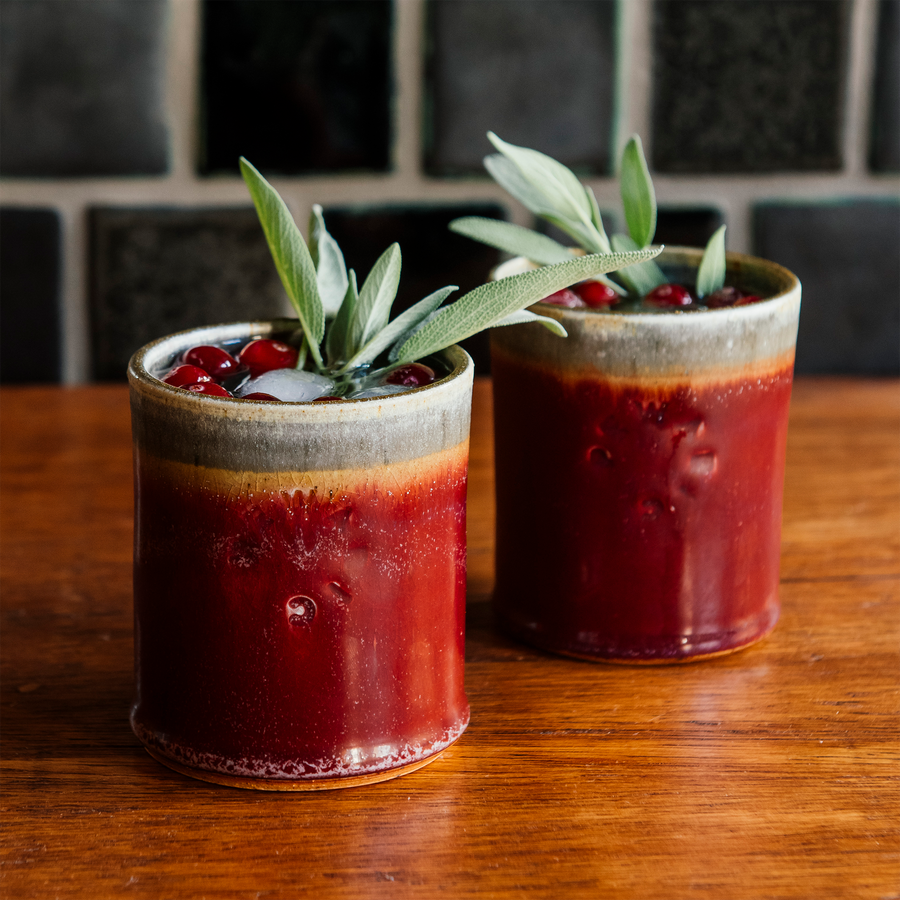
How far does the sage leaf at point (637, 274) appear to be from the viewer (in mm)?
491

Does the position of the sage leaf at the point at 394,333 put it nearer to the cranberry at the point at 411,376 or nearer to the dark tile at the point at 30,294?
the cranberry at the point at 411,376

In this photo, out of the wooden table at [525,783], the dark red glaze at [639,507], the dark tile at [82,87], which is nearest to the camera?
the wooden table at [525,783]

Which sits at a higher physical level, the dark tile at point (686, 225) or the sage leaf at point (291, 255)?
the sage leaf at point (291, 255)

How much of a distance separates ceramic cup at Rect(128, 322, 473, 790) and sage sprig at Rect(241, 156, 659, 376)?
17 mm

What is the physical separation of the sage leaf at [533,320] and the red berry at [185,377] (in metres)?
0.09

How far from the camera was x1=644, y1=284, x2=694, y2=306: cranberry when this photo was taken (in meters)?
0.48

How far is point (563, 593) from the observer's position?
47cm

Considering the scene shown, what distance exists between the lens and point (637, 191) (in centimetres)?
48

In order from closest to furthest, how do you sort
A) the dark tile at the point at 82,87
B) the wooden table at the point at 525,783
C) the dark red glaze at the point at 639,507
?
the wooden table at the point at 525,783 < the dark red glaze at the point at 639,507 < the dark tile at the point at 82,87

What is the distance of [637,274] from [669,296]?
0.02 metres

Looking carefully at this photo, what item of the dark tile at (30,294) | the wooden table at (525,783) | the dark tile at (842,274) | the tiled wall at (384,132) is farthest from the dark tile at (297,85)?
the wooden table at (525,783)

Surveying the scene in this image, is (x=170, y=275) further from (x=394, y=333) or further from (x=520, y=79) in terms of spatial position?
(x=394, y=333)

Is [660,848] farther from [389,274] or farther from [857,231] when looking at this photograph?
[857,231]

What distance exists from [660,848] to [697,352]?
6.7 inches
